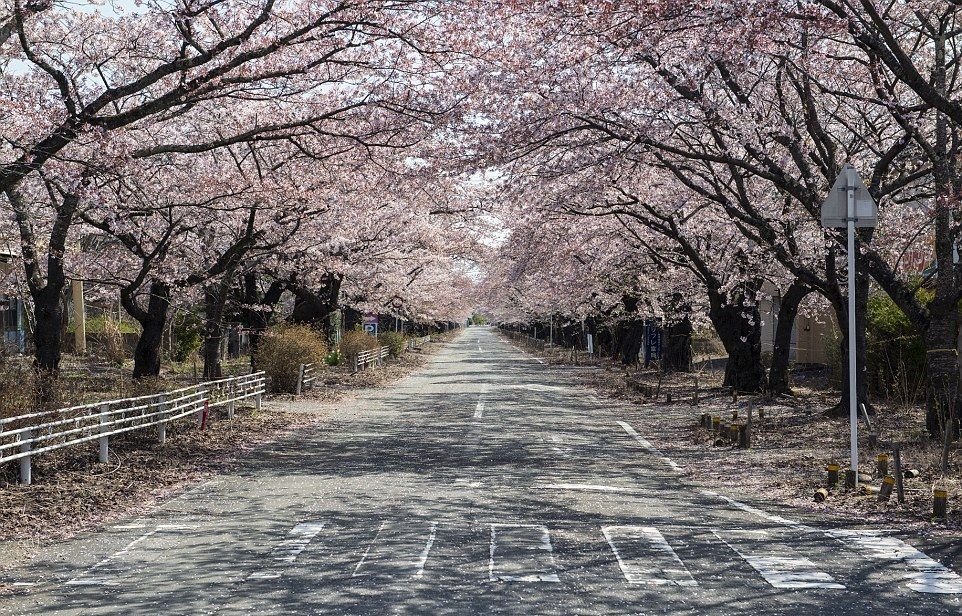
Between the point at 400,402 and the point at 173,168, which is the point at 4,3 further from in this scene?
the point at 400,402

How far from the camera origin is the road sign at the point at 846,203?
10805mm

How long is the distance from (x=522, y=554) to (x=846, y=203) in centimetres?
623

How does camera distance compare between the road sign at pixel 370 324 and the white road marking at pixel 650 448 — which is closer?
the white road marking at pixel 650 448

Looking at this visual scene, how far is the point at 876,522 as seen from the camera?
8.92 meters

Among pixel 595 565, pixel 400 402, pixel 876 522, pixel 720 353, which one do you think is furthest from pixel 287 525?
pixel 720 353

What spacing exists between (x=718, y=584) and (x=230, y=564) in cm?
360

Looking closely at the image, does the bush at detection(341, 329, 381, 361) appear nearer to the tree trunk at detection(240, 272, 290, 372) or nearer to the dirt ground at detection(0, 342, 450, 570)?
the tree trunk at detection(240, 272, 290, 372)

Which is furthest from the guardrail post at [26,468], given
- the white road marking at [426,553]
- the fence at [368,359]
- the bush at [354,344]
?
the bush at [354,344]

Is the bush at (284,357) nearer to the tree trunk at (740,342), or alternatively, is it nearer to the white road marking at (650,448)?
the white road marking at (650,448)

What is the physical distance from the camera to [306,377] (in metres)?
27.1

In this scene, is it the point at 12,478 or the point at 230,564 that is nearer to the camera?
the point at 230,564

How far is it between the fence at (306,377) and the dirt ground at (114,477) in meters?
7.08

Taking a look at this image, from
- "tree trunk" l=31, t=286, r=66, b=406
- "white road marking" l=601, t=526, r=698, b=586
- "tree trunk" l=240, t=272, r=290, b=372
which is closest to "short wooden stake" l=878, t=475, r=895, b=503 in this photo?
"white road marking" l=601, t=526, r=698, b=586

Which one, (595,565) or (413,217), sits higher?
Answer: (413,217)
